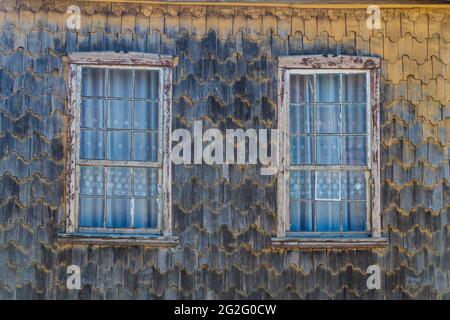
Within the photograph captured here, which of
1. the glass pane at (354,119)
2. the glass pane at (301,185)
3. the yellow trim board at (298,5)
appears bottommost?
the glass pane at (301,185)

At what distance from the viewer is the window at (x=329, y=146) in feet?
33.5

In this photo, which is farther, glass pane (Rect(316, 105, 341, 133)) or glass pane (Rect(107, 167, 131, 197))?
glass pane (Rect(316, 105, 341, 133))

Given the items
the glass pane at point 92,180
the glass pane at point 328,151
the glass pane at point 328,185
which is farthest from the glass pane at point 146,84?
the glass pane at point 328,185

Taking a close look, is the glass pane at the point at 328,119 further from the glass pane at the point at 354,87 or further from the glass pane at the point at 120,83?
the glass pane at the point at 120,83

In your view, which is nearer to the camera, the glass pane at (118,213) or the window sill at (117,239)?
the window sill at (117,239)

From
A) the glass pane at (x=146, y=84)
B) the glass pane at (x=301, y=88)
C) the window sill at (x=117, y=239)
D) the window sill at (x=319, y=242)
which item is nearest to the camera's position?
the window sill at (x=117, y=239)

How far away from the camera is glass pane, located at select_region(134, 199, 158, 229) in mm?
10156

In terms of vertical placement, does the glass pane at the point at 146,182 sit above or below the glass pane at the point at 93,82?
Answer: below

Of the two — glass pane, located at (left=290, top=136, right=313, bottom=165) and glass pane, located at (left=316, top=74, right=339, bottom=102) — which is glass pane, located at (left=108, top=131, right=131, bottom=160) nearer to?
glass pane, located at (left=290, top=136, right=313, bottom=165)

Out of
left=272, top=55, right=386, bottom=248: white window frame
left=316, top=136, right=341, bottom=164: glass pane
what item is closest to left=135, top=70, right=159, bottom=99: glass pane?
left=272, top=55, right=386, bottom=248: white window frame

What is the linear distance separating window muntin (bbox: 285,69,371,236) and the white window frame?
0.03 metres

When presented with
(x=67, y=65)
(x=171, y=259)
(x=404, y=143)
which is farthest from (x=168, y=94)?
(x=404, y=143)

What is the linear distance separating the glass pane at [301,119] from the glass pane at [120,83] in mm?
1934
